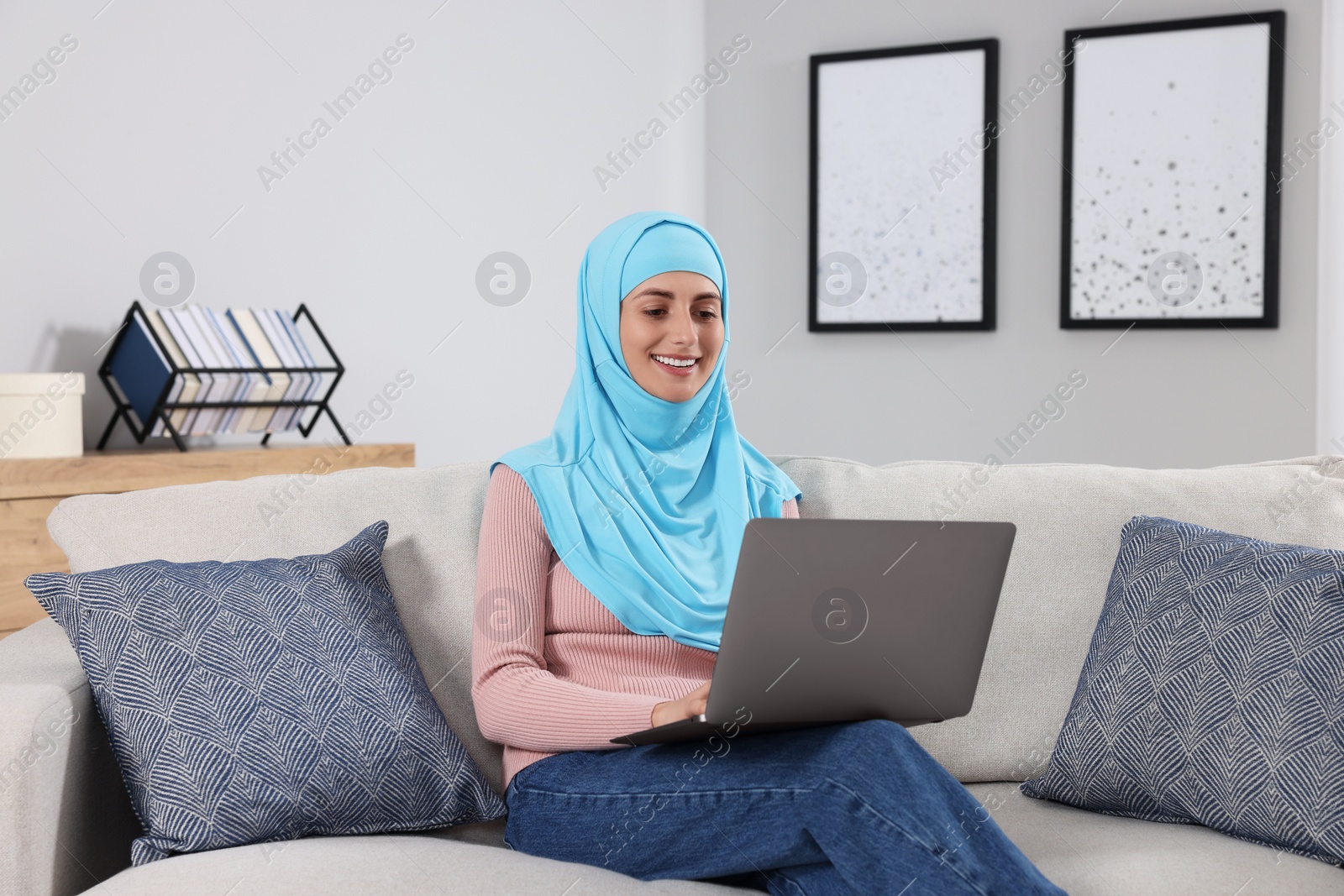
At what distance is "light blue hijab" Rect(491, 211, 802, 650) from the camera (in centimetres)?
150

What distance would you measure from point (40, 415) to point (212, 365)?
37 centimetres

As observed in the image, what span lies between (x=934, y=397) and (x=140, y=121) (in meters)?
2.43

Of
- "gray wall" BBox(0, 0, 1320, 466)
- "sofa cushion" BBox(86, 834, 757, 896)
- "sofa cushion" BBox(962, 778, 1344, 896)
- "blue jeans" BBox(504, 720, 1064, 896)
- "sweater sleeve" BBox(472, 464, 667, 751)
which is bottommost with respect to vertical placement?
"sofa cushion" BBox(962, 778, 1344, 896)

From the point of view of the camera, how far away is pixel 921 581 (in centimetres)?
113

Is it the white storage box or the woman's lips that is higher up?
the woman's lips

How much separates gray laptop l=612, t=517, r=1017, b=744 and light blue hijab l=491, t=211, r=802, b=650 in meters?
0.34

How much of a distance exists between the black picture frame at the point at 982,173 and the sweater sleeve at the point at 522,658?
2.31m

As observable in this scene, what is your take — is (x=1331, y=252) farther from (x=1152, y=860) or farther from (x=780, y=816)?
(x=780, y=816)

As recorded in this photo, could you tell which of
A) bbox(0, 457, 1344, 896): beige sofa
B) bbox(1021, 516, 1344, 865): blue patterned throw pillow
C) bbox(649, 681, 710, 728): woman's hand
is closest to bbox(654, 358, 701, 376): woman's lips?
bbox(0, 457, 1344, 896): beige sofa

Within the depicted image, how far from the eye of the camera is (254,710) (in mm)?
1262

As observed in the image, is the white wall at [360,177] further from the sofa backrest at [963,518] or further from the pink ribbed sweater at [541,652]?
the pink ribbed sweater at [541,652]

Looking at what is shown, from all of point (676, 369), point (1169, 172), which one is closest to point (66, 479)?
point (676, 369)

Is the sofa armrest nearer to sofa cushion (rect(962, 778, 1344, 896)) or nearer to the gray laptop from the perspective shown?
the gray laptop

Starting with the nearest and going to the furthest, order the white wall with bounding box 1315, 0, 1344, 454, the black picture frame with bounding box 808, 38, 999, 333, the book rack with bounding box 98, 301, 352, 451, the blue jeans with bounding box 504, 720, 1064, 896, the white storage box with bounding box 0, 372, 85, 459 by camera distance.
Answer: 1. the blue jeans with bounding box 504, 720, 1064, 896
2. the white storage box with bounding box 0, 372, 85, 459
3. the book rack with bounding box 98, 301, 352, 451
4. the white wall with bounding box 1315, 0, 1344, 454
5. the black picture frame with bounding box 808, 38, 999, 333
